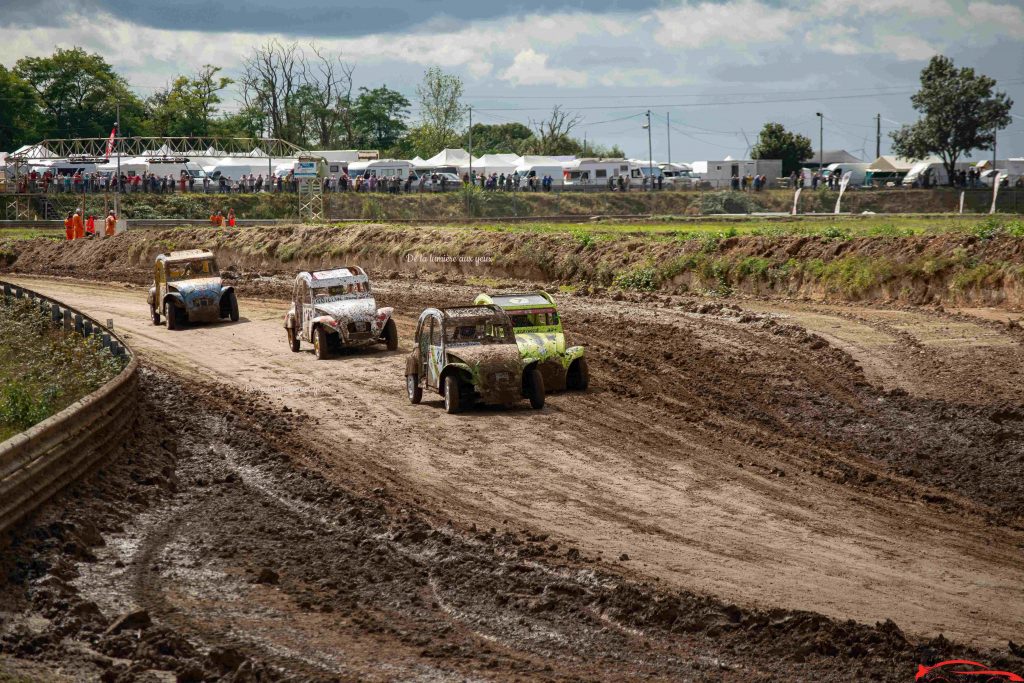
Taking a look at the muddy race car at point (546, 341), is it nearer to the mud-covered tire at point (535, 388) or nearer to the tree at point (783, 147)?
the mud-covered tire at point (535, 388)

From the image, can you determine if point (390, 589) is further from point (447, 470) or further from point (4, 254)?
point (4, 254)

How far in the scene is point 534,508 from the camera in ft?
45.6

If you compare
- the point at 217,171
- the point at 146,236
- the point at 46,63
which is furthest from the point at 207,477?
the point at 46,63

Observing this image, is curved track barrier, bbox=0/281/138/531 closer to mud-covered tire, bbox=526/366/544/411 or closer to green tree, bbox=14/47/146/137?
mud-covered tire, bbox=526/366/544/411

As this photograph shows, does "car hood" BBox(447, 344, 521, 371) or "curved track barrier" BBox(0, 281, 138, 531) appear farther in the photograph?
"car hood" BBox(447, 344, 521, 371)

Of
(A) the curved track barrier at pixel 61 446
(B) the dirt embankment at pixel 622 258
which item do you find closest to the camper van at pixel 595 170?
(B) the dirt embankment at pixel 622 258

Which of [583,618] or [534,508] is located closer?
[583,618]

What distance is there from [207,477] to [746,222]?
43805mm

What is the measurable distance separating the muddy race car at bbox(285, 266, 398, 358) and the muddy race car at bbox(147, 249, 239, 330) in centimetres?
498

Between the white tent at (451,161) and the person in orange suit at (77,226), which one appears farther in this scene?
the white tent at (451,161)

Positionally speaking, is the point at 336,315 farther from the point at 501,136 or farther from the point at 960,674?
the point at 501,136

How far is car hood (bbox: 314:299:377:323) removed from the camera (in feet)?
80.3

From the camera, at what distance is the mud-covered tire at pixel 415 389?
1988 cm

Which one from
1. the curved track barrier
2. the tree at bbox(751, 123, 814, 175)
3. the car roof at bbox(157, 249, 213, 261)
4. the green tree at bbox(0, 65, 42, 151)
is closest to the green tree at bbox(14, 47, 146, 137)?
the green tree at bbox(0, 65, 42, 151)
